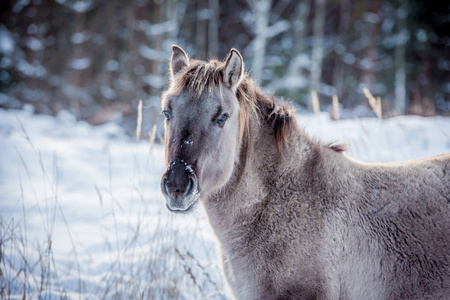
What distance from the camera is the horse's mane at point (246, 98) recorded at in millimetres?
2535

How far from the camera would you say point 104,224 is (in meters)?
4.58

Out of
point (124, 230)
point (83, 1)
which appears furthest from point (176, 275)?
point (83, 1)

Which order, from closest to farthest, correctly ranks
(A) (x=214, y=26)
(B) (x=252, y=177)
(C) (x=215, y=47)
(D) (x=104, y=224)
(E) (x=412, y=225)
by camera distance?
(E) (x=412, y=225), (B) (x=252, y=177), (D) (x=104, y=224), (A) (x=214, y=26), (C) (x=215, y=47)

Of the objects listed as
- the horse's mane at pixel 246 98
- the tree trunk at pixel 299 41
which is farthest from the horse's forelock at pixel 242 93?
the tree trunk at pixel 299 41

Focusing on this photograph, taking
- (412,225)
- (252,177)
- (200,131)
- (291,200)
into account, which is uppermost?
(200,131)

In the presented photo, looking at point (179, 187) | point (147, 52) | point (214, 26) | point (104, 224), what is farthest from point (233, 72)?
point (147, 52)

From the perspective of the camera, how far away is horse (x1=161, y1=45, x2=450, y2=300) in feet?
7.27

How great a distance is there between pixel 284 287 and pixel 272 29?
1837 centimetres

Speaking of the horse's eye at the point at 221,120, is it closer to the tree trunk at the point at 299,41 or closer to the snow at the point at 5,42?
the tree trunk at the point at 299,41

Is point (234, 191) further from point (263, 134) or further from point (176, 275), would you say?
point (176, 275)

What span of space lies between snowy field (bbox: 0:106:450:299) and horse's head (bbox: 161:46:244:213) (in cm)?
90

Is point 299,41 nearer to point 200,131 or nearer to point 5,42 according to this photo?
point 200,131

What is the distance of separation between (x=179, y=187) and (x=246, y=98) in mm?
1006

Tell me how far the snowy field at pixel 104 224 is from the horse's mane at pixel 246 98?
409 millimetres
